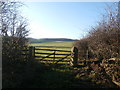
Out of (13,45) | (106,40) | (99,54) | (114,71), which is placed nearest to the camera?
(114,71)

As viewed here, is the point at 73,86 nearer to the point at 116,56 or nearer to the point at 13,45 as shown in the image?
the point at 116,56

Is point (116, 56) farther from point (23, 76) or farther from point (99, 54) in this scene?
point (23, 76)

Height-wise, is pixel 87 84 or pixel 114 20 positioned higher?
pixel 114 20

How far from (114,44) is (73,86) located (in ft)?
12.8

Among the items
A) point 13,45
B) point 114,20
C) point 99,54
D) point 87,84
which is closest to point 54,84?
point 87,84

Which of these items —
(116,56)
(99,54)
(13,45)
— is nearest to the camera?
(116,56)

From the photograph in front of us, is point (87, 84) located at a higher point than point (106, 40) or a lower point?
lower

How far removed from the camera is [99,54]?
927cm

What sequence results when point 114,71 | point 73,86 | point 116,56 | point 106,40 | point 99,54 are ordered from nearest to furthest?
point 73,86 → point 114,71 → point 116,56 → point 106,40 → point 99,54

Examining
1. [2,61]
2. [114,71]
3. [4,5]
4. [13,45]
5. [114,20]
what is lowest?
[114,71]

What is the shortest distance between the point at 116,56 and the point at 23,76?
5.68 m

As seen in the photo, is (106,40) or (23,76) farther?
(106,40)

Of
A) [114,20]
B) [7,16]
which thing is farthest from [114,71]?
[7,16]

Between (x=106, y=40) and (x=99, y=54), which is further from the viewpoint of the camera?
(x=99, y=54)
